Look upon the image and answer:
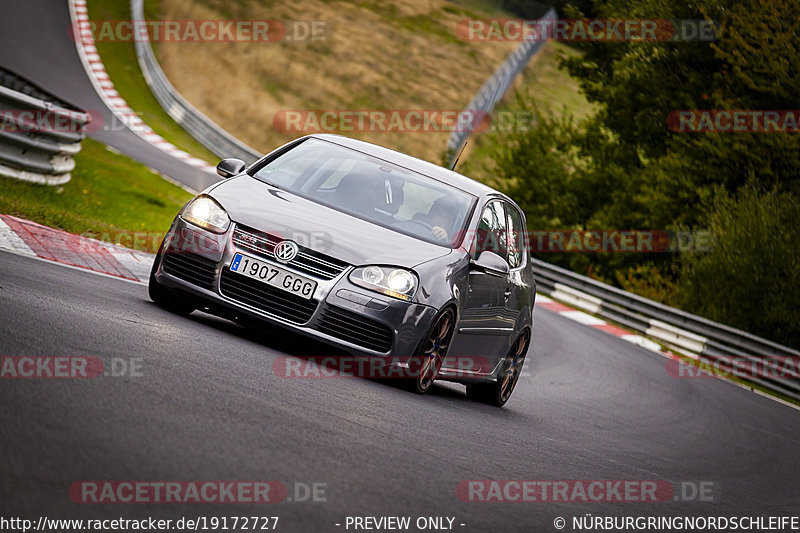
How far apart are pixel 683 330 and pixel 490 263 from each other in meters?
14.7

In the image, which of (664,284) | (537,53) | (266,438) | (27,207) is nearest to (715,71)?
(664,284)

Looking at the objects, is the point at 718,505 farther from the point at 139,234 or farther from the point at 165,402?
the point at 139,234

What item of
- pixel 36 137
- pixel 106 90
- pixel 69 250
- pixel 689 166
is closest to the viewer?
pixel 69 250

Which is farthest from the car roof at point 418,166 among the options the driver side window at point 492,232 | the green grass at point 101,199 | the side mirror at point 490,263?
the green grass at point 101,199

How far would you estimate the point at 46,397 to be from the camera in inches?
198

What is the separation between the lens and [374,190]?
859 cm

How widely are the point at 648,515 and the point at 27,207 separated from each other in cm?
795

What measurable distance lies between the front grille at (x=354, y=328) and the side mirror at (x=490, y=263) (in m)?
1.13

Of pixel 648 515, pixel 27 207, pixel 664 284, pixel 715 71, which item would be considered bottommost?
pixel 648 515

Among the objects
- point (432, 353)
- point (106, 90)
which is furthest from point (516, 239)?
point (106, 90)

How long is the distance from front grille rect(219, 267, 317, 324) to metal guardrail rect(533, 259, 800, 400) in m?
13.9

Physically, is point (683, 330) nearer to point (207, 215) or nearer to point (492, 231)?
point (492, 231)

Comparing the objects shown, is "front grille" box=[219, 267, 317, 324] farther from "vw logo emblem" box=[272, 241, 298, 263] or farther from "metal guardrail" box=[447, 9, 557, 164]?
"metal guardrail" box=[447, 9, 557, 164]

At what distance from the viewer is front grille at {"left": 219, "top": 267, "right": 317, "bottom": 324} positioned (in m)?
7.39
